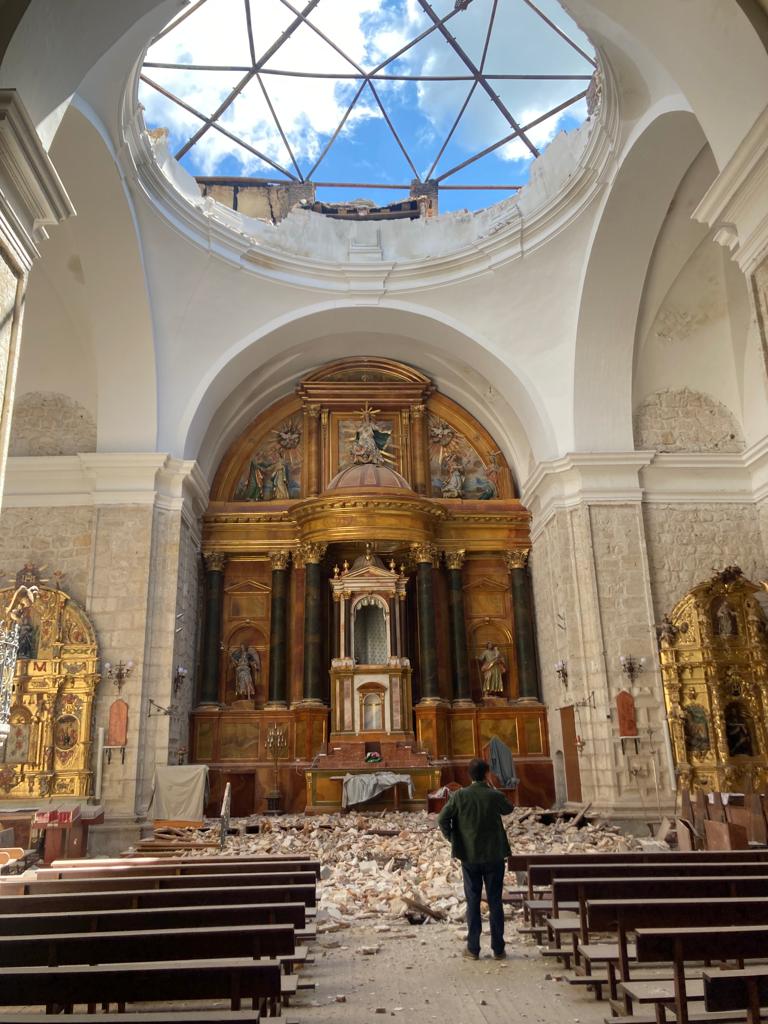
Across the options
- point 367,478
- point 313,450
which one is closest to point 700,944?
point 367,478

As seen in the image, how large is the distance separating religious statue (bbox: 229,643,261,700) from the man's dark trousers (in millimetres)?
12251

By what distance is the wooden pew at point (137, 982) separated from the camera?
3.07 meters

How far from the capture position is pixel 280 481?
19438 mm

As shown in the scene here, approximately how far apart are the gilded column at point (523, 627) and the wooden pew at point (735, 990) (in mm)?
14670

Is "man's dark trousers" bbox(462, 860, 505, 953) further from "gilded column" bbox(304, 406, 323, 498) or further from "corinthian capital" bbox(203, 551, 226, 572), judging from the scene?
"gilded column" bbox(304, 406, 323, 498)

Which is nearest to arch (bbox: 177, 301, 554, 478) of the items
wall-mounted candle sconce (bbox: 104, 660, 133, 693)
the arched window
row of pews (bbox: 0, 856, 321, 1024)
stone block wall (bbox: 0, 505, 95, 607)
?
stone block wall (bbox: 0, 505, 95, 607)

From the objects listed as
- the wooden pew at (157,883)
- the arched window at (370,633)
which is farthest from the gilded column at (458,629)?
the wooden pew at (157,883)

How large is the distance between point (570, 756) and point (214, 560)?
854 centimetres

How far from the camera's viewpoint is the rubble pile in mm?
7652

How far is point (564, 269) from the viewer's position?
52.0ft

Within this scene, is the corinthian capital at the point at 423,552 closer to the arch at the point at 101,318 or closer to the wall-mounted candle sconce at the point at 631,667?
the wall-mounted candle sconce at the point at 631,667

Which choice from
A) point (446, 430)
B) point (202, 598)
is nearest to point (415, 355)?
point (446, 430)

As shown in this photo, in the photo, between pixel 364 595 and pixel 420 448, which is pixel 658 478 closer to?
pixel 420 448

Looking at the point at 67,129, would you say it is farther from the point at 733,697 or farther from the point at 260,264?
the point at 733,697
